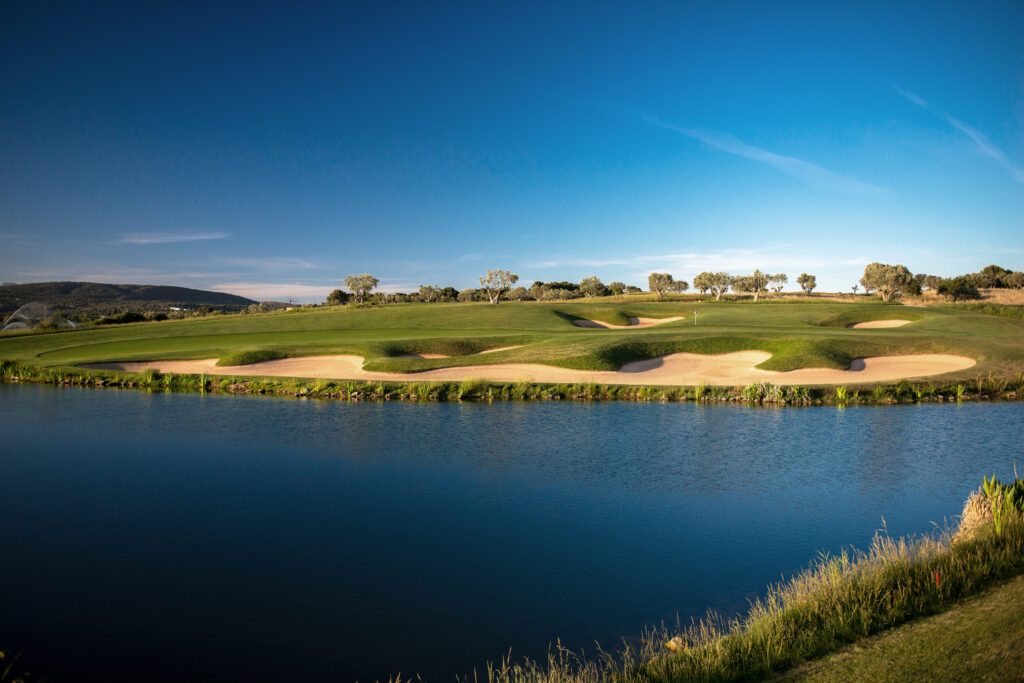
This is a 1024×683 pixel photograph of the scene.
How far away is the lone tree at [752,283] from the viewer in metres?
101

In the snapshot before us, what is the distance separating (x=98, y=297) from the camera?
117438 millimetres

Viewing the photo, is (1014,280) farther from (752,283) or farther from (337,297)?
(337,297)

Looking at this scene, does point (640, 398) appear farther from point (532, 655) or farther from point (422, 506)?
point (532, 655)

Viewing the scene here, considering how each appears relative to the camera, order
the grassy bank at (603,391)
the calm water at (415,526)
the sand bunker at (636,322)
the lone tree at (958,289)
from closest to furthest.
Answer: the calm water at (415,526) → the grassy bank at (603,391) → the sand bunker at (636,322) → the lone tree at (958,289)

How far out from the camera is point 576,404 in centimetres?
2386

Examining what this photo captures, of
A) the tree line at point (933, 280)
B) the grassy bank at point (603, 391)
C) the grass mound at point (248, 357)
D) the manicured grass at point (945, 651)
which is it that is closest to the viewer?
the manicured grass at point (945, 651)

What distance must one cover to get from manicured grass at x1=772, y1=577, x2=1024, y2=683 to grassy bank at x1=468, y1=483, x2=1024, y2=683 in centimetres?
24

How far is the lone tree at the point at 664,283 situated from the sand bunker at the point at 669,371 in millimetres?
99949

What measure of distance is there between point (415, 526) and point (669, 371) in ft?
67.6

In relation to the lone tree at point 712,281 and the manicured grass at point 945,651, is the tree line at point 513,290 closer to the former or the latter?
the lone tree at point 712,281

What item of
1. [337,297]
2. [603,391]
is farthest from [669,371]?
[337,297]

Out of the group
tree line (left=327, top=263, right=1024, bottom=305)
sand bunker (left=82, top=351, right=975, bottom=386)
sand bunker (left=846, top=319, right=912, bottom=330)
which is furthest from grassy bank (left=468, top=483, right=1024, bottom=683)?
tree line (left=327, top=263, right=1024, bottom=305)

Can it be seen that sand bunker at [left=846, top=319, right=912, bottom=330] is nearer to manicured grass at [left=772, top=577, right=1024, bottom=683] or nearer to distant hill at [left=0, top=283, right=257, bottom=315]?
manicured grass at [left=772, top=577, right=1024, bottom=683]

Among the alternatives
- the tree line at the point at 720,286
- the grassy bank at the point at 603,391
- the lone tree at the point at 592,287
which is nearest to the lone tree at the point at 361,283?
the tree line at the point at 720,286
